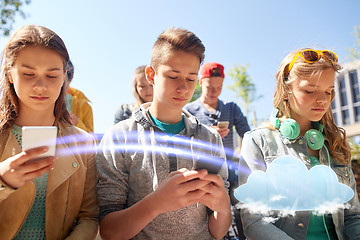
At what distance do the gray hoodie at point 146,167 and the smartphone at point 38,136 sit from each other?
2.11ft

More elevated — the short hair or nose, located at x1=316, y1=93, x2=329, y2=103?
the short hair

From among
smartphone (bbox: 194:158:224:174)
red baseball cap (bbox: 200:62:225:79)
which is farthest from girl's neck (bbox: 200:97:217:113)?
smartphone (bbox: 194:158:224:174)

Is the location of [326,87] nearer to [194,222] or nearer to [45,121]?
[194,222]

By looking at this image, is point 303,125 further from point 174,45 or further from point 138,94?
point 138,94

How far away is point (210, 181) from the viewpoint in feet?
5.32

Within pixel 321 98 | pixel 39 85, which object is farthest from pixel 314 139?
pixel 39 85

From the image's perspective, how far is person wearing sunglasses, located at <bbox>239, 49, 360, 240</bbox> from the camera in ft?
6.56

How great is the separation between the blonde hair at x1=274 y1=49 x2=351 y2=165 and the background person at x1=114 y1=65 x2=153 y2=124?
212 cm

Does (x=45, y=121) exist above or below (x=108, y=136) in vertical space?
above

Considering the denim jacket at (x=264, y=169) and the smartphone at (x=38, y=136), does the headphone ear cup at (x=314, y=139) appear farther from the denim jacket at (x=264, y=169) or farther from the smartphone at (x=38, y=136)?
the smartphone at (x=38, y=136)

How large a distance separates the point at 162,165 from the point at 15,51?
1.12m

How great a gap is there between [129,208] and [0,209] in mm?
701

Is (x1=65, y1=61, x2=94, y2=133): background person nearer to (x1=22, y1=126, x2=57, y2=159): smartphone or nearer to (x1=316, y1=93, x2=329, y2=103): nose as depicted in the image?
(x1=22, y1=126, x2=57, y2=159): smartphone

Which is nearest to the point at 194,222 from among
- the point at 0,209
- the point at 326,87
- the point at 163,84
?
the point at 163,84
